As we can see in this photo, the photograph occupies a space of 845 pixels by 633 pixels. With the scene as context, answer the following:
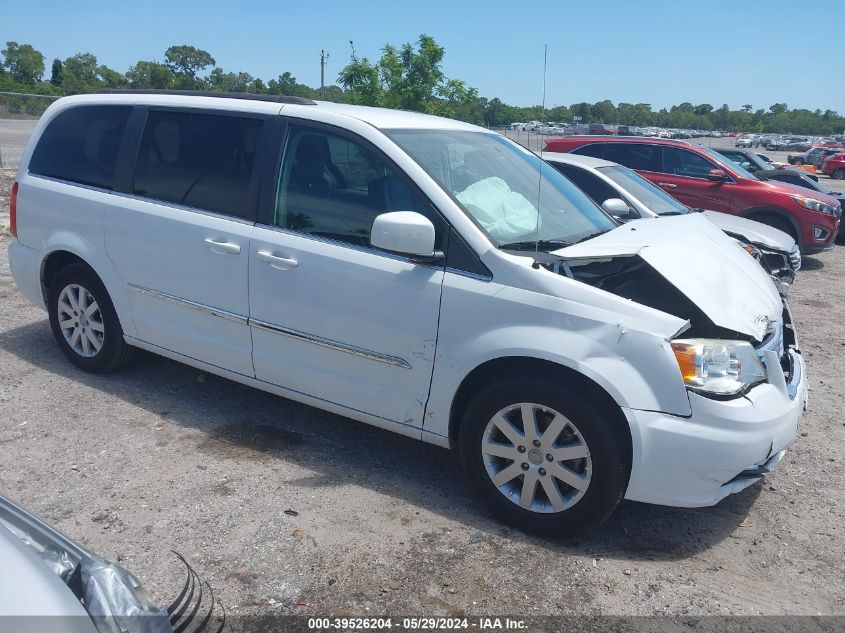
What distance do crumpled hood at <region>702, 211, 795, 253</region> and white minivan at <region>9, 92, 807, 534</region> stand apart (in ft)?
14.6

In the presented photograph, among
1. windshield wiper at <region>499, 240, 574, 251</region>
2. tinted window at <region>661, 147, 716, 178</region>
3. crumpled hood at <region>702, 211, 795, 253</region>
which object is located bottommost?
crumpled hood at <region>702, 211, 795, 253</region>

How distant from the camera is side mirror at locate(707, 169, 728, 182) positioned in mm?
11508

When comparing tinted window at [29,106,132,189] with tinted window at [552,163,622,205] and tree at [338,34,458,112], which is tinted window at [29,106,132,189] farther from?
tree at [338,34,458,112]

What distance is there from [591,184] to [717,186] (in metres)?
4.41

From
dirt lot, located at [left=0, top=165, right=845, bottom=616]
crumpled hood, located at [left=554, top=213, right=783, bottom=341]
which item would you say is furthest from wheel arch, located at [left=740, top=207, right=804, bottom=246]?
crumpled hood, located at [left=554, top=213, right=783, bottom=341]

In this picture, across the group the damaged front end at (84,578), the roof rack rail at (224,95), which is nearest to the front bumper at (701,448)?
the damaged front end at (84,578)

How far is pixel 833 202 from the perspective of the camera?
1184 cm

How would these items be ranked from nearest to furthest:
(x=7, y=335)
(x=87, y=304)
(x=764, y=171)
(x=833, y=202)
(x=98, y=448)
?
(x=98, y=448)
(x=87, y=304)
(x=7, y=335)
(x=833, y=202)
(x=764, y=171)

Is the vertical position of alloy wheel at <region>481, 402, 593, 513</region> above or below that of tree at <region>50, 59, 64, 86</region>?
below

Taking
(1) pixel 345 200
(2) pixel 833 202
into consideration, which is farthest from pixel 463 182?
(2) pixel 833 202

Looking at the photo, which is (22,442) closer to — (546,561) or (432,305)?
(432,305)

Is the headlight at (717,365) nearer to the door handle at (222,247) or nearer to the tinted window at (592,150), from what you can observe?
the door handle at (222,247)

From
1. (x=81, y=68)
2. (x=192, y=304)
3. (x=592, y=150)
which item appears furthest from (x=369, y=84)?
(x=81, y=68)

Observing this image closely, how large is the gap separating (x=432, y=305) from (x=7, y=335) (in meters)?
4.29
